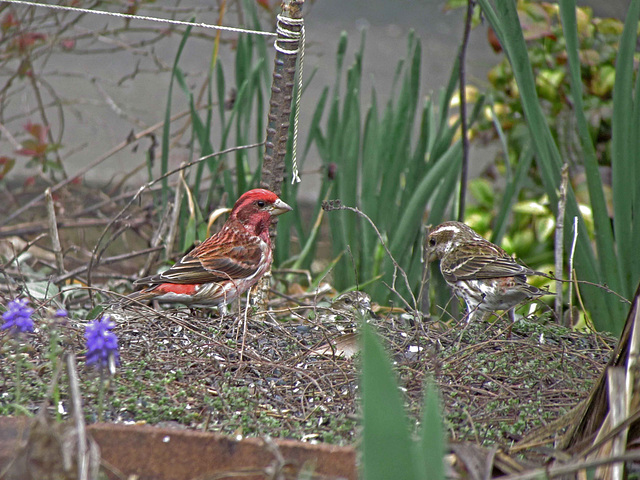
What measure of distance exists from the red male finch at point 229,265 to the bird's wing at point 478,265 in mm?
750

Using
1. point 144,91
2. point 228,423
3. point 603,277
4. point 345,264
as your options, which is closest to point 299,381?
point 228,423

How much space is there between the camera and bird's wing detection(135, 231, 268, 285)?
3.34 m

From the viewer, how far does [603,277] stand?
10.6 ft

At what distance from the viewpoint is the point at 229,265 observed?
11.1ft

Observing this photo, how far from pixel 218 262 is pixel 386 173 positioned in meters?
1.07

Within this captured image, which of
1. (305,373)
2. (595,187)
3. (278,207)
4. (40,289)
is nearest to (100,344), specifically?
(305,373)

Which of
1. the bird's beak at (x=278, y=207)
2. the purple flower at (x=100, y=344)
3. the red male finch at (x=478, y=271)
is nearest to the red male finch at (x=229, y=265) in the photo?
the bird's beak at (x=278, y=207)

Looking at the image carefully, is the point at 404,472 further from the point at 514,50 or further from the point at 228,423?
the point at 514,50

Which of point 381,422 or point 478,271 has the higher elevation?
point 381,422

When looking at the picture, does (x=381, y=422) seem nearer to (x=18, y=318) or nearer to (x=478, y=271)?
(x=18, y=318)

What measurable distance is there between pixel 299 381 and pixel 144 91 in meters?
6.96

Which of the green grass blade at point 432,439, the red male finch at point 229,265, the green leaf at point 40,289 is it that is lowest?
the green leaf at point 40,289

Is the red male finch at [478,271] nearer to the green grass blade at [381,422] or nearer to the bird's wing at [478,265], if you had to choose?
the bird's wing at [478,265]

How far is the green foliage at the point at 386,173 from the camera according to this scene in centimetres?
377
